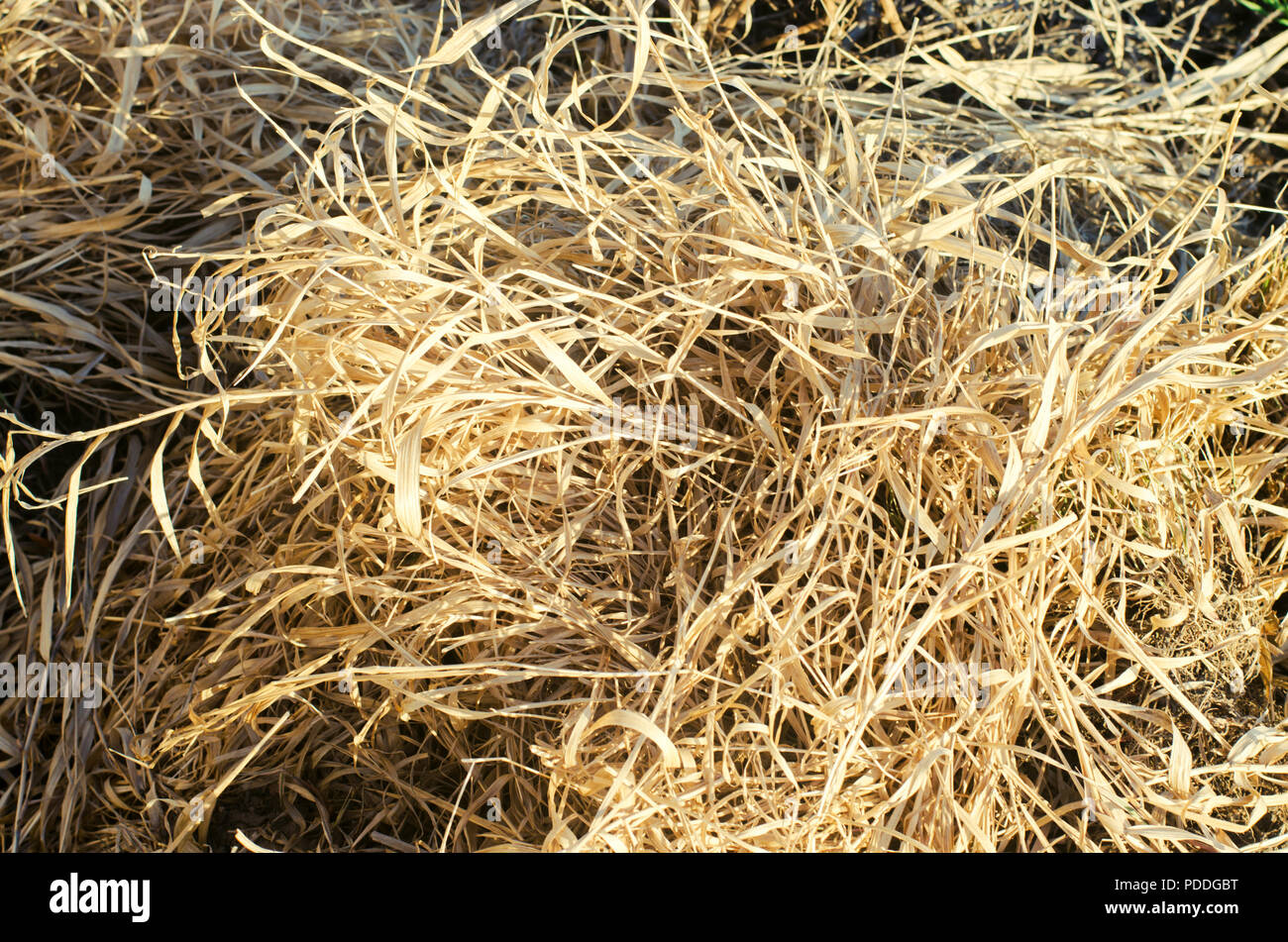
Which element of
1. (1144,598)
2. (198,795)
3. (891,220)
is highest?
(891,220)

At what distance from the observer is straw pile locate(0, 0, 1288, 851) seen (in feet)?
3.18

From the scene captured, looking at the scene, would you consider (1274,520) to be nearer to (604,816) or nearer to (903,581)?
(903,581)

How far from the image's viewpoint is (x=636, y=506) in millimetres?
1116

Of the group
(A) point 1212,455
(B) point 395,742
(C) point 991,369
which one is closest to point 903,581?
(C) point 991,369

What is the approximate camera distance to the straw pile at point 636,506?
97cm

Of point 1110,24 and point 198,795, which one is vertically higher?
point 1110,24

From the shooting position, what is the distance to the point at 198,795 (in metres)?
1.06

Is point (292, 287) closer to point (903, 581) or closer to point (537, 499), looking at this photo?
point (537, 499)

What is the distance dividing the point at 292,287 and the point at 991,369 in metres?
0.84

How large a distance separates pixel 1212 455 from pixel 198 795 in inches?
50.9

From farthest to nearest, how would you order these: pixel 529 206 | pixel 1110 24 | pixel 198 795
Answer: pixel 1110 24 → pixel 529 206 → pixel 198 795

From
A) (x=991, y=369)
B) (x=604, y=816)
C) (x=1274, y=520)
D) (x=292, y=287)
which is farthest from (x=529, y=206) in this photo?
(x=1274, y=520)

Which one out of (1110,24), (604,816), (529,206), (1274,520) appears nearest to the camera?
(604,816)

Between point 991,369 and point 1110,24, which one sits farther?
point 1110,24
